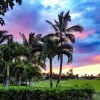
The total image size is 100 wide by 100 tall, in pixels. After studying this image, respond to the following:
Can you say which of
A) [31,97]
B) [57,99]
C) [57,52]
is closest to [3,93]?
[31,97]

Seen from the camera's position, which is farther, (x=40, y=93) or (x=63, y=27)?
(x=63, y=27)

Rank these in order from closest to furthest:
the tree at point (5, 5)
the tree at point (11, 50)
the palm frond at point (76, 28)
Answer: the tree at point (5, 5) → the tree at point (11, 50) → the palm frond at point (76, 28)

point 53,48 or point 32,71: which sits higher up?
point 53,48

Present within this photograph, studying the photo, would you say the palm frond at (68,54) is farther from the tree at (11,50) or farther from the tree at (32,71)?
the tree at (32,71)

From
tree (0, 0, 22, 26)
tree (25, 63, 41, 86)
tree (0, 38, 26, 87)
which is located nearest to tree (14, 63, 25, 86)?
tree (25, 63, 41, 86)

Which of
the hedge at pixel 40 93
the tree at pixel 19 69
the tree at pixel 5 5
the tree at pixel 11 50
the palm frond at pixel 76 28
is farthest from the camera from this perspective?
the tree at pixel 19 69

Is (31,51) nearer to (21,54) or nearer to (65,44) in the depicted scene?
(21,54)

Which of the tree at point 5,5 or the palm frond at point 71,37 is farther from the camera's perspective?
the palm frond at point 71,37

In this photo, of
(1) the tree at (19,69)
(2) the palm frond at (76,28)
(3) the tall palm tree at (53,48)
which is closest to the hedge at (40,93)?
(3) the tall palm tree at (53,48)

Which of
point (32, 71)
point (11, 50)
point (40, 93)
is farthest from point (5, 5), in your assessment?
point (32, 71)

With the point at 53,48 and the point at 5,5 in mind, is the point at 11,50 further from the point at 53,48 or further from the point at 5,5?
the point at 5,5

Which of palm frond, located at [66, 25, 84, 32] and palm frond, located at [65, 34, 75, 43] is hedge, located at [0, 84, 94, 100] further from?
palm frond, located at [66, 25, 84, 32]

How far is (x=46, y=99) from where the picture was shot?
92.2 feet

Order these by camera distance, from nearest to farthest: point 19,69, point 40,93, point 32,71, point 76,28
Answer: point 40,93
point 76,28
point 19,69
point 32,71
